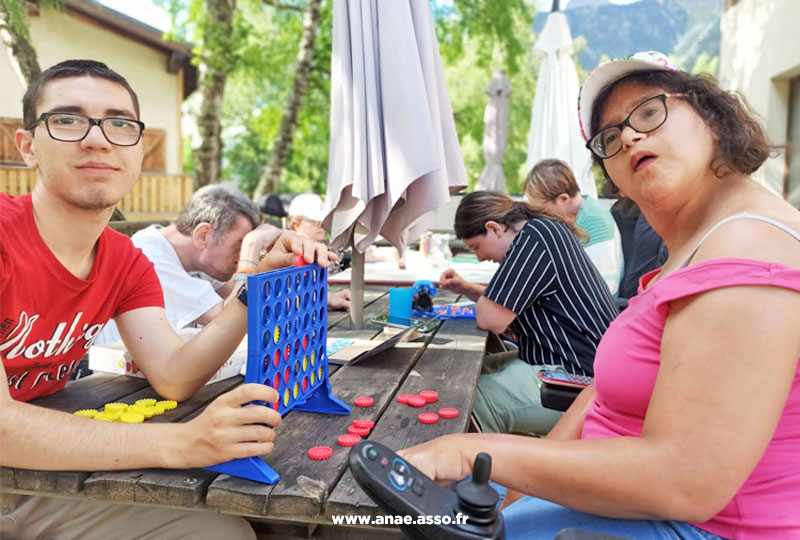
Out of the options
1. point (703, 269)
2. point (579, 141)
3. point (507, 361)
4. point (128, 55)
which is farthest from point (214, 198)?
point (128, 55)

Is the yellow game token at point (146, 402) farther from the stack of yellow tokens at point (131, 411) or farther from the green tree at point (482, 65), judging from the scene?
the green tree at point (482, 65)

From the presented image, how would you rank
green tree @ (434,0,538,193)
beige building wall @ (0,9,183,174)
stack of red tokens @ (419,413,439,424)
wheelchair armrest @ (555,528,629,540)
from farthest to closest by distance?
beige building wall @ (0,9,183,174), green tree @ (434,0,538,193), stack of red tokens @ (419,413,439,424), wheelchair armrest @ (555,528,629,540)

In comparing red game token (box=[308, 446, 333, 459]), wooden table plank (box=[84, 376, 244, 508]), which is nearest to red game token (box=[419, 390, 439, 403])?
red game token (box=[308, 446, 333, 459])

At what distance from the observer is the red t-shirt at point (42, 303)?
5.34 ft

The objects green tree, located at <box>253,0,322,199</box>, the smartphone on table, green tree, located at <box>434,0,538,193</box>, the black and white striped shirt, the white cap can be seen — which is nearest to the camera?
the smartphone on table

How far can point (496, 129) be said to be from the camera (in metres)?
9.49

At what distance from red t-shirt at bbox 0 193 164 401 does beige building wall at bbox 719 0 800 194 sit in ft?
26.4

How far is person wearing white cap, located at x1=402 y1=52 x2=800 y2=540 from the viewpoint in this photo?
40.2 inches

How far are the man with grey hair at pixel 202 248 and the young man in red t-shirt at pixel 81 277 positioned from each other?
3.72 feet

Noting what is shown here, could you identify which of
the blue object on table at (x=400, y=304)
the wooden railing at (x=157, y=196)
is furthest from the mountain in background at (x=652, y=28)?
the blue object on table at (x=400, y=304)

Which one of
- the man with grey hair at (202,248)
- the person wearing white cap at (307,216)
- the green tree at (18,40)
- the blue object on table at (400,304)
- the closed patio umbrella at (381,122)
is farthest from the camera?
the green tree at (18,40)

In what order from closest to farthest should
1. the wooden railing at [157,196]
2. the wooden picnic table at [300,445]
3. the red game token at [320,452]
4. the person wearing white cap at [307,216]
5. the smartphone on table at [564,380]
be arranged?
the wooden picnic table at [300,445] → the red game token at [320,452] → the smartphone on table at [564,380] → the person wearing white cap at [307,216] → the wooden railing at [157,196]

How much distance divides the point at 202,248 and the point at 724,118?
2.72 m

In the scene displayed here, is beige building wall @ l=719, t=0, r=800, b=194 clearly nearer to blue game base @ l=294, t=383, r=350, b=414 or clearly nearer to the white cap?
the white cap
